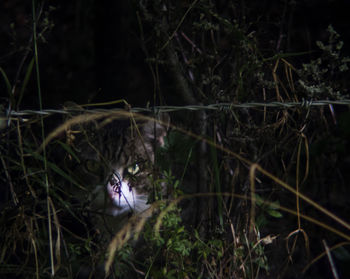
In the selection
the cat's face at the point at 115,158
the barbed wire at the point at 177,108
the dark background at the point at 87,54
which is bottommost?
the cat's face at the point at 115,158

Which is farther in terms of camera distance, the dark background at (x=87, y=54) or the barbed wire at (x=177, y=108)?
the dark background at (x=87, y=54)

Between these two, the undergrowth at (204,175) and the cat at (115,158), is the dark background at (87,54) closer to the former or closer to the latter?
the cat at (115,158)

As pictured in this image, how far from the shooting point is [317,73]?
1.19 metres

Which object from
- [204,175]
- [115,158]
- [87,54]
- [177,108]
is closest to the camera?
[177,108]

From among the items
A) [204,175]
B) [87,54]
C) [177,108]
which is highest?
[87,54]

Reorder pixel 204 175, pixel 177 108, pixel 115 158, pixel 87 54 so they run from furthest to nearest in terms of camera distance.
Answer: pixel 87 54
pixel 115 158
pixel 204 175
pixel 177 108

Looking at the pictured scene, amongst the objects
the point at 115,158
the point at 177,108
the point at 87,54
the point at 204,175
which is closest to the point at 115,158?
the point at 115,158

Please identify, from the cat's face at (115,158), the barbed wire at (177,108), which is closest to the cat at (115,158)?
the cat's face at (115,158)

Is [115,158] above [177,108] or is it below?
below

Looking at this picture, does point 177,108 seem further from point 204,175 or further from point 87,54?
point 87,54

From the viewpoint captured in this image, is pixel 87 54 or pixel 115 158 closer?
pixel 115 158

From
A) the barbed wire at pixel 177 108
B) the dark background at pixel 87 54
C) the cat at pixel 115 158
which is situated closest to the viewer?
the barbed wire at pixel 177 108

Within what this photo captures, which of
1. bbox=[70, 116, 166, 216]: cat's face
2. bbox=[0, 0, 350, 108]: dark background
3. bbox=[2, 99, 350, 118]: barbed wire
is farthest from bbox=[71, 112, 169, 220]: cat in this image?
bbox=[0, 0, 350, 108]: dark background

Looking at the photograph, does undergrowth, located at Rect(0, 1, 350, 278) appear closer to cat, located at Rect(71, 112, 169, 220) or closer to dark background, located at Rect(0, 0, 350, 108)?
cat, located at Rect(71, 112, 169, 220)
